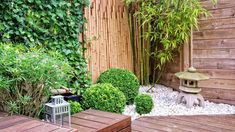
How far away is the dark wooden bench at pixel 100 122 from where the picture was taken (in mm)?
1785

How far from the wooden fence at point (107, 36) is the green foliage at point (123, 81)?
28cm

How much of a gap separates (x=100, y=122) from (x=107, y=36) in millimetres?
2133

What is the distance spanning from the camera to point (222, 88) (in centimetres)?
351

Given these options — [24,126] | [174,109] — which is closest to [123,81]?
[174,109]

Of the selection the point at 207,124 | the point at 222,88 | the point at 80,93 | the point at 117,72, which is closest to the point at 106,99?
the point at 80,93

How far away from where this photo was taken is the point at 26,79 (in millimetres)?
1830

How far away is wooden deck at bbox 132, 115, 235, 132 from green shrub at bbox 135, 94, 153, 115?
0.46 feet

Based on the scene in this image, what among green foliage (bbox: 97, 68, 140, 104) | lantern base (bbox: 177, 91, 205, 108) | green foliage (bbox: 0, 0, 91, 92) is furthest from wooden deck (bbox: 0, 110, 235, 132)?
green foliage (bbox: 0, 0, 91, 92)

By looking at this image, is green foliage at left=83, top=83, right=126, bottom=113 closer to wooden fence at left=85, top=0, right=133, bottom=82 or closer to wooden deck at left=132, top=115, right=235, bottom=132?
wooden deck at left=132, top=115, right=235, bottom=132

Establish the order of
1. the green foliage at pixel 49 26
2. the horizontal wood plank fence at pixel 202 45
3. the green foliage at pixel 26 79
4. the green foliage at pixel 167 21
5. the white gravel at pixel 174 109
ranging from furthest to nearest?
1. the green foliage at pixel 167 21
2. the horizontal wood plank fence at pixel 202 45
3. the white gravel at pixel 174 109
4. the green foliage at pixel 49 26
5. the green foliage at pixel 26 79

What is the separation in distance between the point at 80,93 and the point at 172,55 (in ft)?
6.51

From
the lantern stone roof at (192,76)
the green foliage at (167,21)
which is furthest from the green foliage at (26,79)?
the green foliage at (167,21)

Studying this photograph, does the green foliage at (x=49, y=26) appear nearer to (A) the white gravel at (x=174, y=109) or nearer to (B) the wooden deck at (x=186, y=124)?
(A) the white gravel at (x=174, y=109)

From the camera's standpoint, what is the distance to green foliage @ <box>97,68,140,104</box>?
3318 millimetres
